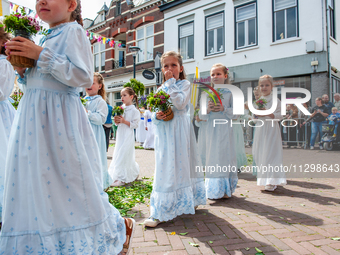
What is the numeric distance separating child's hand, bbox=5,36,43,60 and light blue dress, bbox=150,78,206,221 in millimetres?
1652

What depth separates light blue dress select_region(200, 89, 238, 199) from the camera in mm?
4098

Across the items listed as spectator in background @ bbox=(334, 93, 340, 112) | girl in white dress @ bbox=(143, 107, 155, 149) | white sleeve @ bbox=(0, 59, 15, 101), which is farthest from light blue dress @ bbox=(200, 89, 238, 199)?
girl in white dress @ bbox=(143, 107, 155, 149)

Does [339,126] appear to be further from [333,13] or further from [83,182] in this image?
[83,182]

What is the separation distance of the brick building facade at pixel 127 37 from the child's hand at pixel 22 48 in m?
18.1

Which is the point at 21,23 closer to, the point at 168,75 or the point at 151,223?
the point at 168,75

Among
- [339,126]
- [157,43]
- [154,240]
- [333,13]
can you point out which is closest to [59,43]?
[154,240]

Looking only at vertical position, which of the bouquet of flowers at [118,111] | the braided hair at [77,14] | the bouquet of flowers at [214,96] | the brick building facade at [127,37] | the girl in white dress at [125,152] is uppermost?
the brick building facade at [127,37]

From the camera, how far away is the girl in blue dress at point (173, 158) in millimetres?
3059

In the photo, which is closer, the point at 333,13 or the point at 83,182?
the point at 83,182

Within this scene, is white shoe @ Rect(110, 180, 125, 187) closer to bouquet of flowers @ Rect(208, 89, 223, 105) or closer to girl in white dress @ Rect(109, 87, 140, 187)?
girl in white dress @ Rect(109, 87, 140, 187)

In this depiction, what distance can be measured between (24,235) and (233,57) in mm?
14406

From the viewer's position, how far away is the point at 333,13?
11422 millimetres

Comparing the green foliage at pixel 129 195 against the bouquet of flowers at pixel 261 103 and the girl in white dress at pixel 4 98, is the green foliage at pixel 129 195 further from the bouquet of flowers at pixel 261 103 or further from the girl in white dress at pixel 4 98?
the bouquet of flowers at pixel 261 103

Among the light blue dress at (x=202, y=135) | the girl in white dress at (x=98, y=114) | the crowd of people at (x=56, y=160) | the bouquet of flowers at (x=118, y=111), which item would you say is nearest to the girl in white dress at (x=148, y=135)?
the bouquet of flowers at (x=118, y=111)
